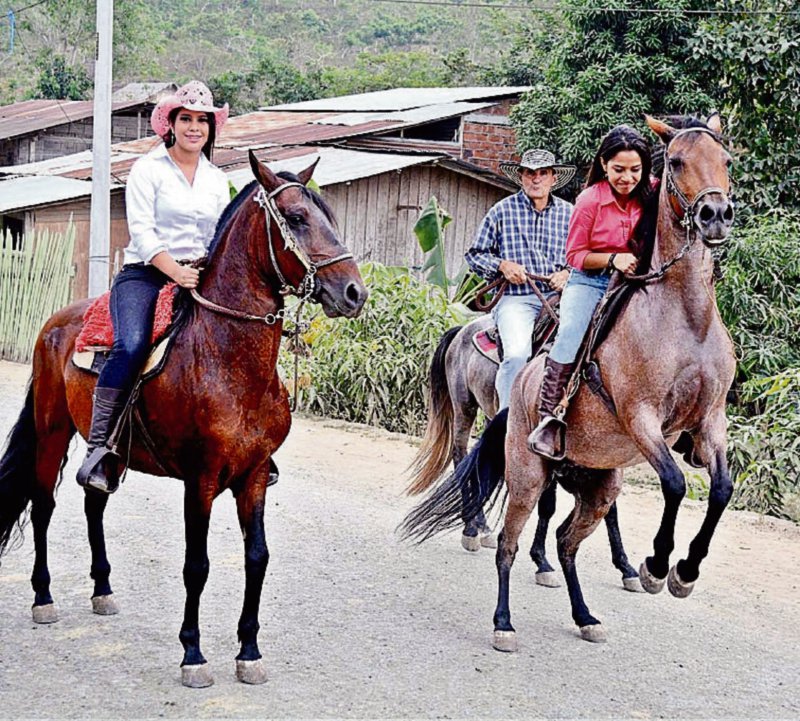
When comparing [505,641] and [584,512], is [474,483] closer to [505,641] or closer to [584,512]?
[584,512]

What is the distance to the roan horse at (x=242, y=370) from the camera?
15.9 ft

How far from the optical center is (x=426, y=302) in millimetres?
13188

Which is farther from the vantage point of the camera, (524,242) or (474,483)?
(524,242)

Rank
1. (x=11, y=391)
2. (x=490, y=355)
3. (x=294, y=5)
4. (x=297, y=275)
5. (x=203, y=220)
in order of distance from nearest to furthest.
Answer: (x=297, y=275)
(x=203, y=220)
(x=490, y=355)
(x=11, y=391)
(x=294, y=5)

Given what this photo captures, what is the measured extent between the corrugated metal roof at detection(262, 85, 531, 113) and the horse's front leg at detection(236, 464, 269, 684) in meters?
17.9

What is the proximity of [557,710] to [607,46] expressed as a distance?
46.1 feet

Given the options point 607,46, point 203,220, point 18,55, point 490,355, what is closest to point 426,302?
point 490,355

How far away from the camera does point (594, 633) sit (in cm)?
602

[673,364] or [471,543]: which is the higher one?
[673,364]

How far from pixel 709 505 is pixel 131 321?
2798mm

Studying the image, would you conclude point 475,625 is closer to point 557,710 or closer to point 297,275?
point 557,710

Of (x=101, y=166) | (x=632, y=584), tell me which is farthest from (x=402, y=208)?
(x=632, y=584)

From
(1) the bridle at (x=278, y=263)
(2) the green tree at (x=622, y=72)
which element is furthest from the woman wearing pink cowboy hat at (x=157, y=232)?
(2) the green tree at (x=622, y=72)

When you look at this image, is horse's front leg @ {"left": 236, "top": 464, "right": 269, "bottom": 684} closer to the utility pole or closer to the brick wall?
the utility pole
